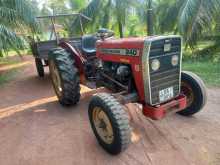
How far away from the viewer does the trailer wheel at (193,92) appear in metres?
3.96

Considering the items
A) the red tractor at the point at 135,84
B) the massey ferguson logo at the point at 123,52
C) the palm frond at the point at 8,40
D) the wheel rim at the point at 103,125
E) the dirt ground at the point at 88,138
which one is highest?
the palm frond at the point at 8,40

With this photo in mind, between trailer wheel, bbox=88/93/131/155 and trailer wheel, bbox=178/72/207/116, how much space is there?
144 cm

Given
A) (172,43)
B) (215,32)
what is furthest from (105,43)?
(215,32)

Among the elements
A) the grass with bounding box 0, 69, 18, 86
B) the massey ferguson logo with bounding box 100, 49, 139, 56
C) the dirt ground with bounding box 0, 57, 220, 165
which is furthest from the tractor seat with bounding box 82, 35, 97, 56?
the grass with bounding box 0, 69, 18, 86

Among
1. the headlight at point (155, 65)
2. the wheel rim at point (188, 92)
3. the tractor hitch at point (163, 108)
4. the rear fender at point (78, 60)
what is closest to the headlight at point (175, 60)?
the headlight at point (155, 65)

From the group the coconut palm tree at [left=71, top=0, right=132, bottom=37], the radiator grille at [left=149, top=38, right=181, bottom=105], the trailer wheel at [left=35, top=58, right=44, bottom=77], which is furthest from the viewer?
the coconut palm tree at [left=71, top=0, right=132, bottom=37]

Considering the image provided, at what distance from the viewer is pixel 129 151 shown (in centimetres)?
335

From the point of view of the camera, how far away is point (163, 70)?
3512mm

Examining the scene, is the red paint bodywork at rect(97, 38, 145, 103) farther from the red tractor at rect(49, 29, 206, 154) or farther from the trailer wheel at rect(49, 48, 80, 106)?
the trailer wheel at rect(49, 48, 80, 106)

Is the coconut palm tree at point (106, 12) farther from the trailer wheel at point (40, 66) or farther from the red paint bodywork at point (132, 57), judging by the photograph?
the red paint bodywork at point (132, 57)

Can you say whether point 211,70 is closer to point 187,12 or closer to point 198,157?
point 187,12

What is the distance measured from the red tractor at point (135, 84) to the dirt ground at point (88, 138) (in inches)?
10.4

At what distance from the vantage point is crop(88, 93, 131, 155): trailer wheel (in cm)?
301

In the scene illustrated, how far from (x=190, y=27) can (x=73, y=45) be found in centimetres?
446
